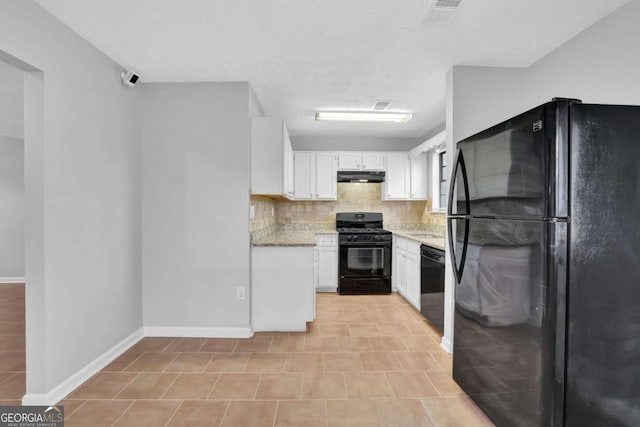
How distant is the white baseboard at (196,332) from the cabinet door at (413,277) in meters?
2.01

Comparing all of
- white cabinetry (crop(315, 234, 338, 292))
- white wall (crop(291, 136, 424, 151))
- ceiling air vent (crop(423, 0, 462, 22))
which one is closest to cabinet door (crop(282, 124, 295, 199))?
white cabinetry (crop(315, 234, 338, 292))

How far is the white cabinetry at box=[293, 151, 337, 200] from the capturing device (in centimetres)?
540

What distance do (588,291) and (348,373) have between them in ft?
5.55

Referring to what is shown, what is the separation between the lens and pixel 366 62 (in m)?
2.79

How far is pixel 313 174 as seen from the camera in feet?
17.7

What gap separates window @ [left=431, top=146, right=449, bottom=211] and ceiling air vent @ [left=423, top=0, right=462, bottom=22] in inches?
113

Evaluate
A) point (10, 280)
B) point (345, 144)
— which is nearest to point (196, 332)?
point (345, 144)

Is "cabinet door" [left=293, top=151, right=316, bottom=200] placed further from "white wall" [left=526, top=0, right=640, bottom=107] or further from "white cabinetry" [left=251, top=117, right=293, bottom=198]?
"white wall" [left=526, top=0, right=640, bottom=107]

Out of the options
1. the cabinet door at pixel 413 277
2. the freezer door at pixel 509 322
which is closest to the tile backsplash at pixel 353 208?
the cabinet door at pixel 413 277

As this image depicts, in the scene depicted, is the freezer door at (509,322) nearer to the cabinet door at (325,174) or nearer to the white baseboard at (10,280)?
the cabinet door at (325,174)

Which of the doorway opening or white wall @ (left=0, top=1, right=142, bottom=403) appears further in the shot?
the doorway opening

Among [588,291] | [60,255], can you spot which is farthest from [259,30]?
[588,291]

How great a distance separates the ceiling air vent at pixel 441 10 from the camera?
1.98m

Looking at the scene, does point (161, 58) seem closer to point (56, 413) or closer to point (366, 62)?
point (366, 62)
